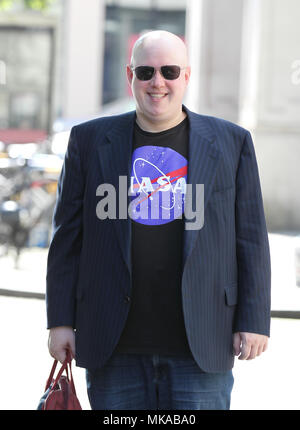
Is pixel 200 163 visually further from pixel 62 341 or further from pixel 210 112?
pixel 210 112

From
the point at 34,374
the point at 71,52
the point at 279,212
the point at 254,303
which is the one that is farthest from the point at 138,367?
the point at 71,52

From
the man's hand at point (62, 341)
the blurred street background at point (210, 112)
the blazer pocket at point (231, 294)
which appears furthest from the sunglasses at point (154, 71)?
the blurred street background at point (210, 112)

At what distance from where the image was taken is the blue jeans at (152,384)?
3100mm

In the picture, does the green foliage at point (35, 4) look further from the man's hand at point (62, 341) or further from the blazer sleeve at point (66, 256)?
the man's hand at point (62, 341)

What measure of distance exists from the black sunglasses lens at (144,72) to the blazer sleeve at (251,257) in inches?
17.9

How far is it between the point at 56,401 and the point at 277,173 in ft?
48.6

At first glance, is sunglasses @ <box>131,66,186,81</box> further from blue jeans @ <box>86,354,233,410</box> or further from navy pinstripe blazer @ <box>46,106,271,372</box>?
blue jeans @ <box>86,354,233,410</box>

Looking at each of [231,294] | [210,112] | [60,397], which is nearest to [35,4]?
[210,112]

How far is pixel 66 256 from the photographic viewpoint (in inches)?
129

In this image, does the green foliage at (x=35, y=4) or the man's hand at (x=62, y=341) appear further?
the green foliage at (x=35, y=4)

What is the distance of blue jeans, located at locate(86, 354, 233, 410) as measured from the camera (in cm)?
310

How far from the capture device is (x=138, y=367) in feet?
10.2

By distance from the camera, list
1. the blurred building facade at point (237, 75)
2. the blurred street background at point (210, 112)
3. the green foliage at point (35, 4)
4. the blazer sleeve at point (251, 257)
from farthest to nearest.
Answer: the green foliage at point (35, 4)
the blurred building facade at point (237, 75)
the blurred street background at point (210, 112)
the blazer sleeve at point (251, 257)

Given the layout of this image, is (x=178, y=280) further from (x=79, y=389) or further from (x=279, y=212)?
(x=279, y=212)
